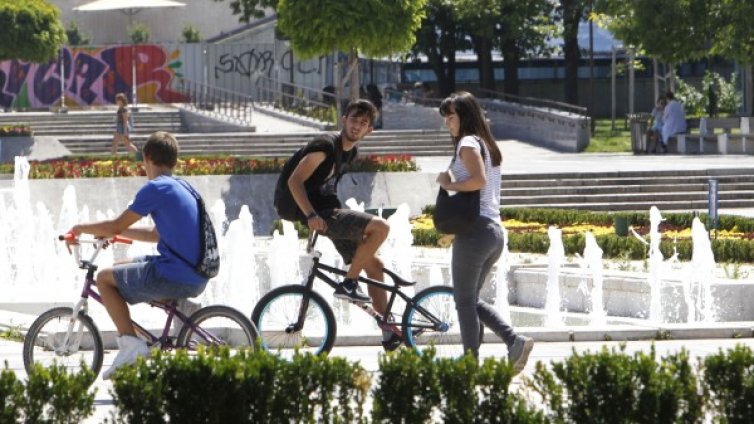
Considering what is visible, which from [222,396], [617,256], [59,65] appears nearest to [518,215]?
[617,256]

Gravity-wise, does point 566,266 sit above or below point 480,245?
below

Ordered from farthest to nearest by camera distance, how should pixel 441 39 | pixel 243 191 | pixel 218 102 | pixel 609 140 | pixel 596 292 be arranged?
pixel 441 39 < pixel 218 102 < pixel 609 140 < pixel 243 191 < pixel 596 292

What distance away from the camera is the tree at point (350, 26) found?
96.7ft

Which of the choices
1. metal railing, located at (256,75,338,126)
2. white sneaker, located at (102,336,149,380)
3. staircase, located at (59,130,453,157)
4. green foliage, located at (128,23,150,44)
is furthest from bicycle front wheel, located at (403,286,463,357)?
green foliage, located at (128,23,150,44)

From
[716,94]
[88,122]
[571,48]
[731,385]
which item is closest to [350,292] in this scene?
[731,385]

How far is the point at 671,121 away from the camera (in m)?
36.5

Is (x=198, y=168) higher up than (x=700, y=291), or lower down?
higher up

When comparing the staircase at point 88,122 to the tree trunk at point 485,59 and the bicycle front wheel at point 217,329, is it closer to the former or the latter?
the tree trunk at point 485,59

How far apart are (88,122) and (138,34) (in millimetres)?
14065

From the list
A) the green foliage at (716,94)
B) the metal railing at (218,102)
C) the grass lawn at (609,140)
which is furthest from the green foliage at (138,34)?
the green foliage at (716,94)

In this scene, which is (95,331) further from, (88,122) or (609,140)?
(88,122)

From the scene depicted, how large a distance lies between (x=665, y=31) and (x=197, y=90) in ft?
52.5

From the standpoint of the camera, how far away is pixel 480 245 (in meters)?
9.70

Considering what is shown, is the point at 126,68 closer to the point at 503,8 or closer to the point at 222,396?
the point at 503,8
